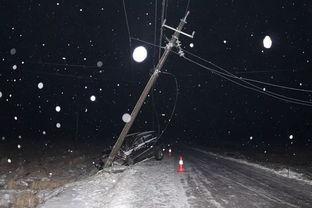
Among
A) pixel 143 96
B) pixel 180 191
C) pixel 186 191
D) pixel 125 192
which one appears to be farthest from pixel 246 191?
pixel 143 96

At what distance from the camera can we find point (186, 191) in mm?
10141

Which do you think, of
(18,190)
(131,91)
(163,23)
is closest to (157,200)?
(18,190)

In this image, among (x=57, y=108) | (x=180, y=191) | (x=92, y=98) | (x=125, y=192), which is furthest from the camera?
(x=92, y=98)

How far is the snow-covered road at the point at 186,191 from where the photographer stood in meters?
8.55

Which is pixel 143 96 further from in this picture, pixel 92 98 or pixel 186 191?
pixel 92 98

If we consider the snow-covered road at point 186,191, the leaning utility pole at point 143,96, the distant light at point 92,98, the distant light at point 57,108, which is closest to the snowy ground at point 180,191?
the snow-covered road at point 186,191

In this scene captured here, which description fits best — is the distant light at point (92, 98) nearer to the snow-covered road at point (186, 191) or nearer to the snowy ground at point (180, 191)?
the snowy ground at point (180, 191)

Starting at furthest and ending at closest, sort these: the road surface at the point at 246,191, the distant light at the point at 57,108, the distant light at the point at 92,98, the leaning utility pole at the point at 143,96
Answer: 1. the distant light at the point at 92,98
2. the distant light at the point at 57,108
3. the leaning utility pole at the point at 143,96
4. the road surface at the point at 246,191

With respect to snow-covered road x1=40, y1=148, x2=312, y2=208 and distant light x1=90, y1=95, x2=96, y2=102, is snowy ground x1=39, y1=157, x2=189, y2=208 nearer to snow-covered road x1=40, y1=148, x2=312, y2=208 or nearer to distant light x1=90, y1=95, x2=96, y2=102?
snow-covered road x1=40, y1=148, x2=312, y2=208

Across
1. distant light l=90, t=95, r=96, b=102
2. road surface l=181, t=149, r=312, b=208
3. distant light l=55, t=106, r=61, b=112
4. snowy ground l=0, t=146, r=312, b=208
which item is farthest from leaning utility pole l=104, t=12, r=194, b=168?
distant light l=90, t=95, r=96, b=102

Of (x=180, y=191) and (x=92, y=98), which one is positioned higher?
(x=92, y=98)

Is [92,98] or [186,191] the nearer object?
[186,191]

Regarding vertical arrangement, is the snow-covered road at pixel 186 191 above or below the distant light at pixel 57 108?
below

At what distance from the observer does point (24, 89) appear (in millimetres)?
65312
